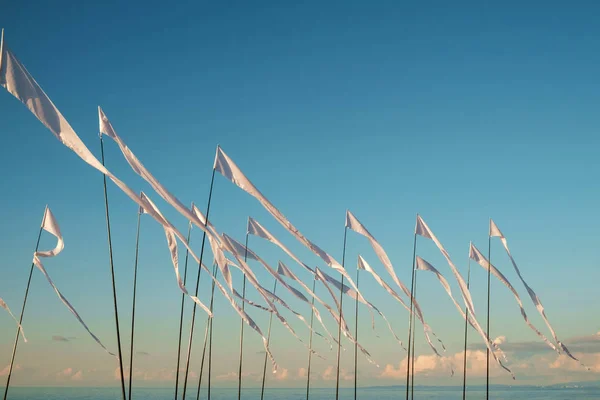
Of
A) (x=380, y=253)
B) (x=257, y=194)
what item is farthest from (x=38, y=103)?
(x=380, y=253)

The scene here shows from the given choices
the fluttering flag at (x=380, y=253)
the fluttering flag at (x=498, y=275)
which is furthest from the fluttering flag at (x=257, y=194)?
the fluttering flag at (x=498, y=275)

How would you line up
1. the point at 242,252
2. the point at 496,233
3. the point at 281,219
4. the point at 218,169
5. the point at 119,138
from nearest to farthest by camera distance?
the point at 281,219 < the point at 119,138 < the point at 218,169 < the point at 242,252 < the point at 496,233

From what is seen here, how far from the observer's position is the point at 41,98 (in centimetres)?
1173

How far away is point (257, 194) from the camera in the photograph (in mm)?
15594

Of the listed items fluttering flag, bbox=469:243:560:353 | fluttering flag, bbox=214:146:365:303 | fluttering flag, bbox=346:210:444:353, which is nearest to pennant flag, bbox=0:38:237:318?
fluttering flag, bbox=214:146:365:303

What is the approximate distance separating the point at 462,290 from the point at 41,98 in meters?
18.0

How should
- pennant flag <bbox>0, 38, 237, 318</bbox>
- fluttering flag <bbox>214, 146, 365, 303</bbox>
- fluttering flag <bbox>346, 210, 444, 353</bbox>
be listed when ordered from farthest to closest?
fluttering flag <bbox>346, 210, 444, 353</bbox> → fluttering flag <bbox>214, 146, 365, 303</bbox> → pennant flag <bbox>0, 38, 237, 318</bbox>

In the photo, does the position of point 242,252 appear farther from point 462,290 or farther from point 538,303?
point 538,303

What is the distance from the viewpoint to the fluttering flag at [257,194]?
48.5 ft

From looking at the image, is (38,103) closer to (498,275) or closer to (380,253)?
(380,253)

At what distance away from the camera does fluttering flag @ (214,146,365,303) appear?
14.8 meters

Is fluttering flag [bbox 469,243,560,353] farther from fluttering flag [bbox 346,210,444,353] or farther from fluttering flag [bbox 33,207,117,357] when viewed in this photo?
fluttering flag [bbox 33,207,117,357]

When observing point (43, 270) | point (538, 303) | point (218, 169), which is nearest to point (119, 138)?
point (218, 169)

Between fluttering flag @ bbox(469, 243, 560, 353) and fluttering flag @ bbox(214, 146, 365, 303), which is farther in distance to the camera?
fluttering flag @ bbox(469, 243, 560, 353)
